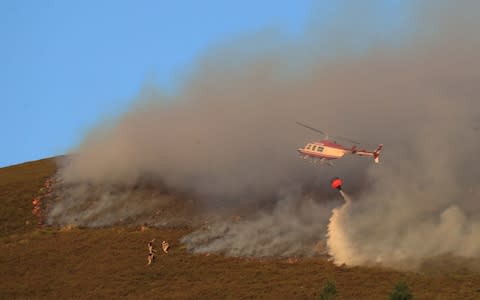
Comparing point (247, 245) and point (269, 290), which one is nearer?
point (269, 290)

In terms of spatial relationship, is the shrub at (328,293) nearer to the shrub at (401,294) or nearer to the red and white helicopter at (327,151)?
the shrub at (401,294)

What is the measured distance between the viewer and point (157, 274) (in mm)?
107062

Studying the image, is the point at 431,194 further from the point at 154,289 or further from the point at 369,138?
the point at 154,289

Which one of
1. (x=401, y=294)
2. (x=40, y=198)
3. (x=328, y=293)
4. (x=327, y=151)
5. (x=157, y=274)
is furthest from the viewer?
(x=40, y=198)

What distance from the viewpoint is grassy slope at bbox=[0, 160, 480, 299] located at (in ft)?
317

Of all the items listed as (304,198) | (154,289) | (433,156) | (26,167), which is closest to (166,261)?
(154,289)

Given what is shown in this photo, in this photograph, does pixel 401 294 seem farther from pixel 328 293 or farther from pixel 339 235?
pixel 339 235

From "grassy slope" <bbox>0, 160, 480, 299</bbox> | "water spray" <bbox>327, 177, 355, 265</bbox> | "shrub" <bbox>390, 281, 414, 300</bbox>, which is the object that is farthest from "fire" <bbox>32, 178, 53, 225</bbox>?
"shrub" <bbox>390, 281, 414, 300</bbox>

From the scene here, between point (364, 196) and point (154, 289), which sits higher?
point (364, 196)

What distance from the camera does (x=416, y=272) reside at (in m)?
100

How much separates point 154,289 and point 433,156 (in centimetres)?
5759

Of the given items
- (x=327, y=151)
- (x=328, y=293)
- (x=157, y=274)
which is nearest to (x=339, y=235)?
(x=327, y=151)

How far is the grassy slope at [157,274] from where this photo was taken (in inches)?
3799

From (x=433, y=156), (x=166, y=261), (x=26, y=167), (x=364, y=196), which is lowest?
(x=166, y=261)
